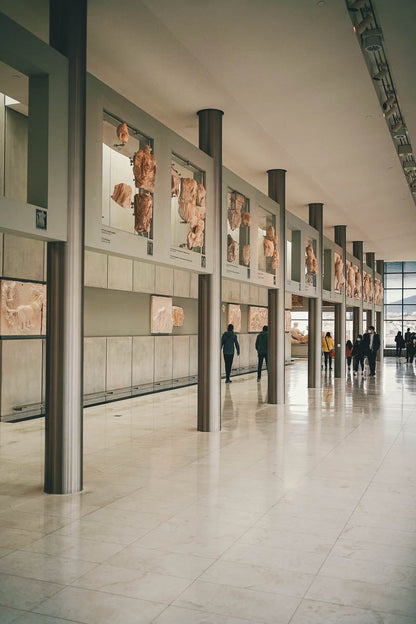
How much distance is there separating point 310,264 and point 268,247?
4557 millimetres

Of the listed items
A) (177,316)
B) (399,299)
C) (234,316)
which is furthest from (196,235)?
(399,299)

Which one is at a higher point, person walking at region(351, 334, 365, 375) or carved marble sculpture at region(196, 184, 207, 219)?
carved marble sculpture at region(196, 184, 207, 219)

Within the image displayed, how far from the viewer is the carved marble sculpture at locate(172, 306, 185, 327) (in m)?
19.8

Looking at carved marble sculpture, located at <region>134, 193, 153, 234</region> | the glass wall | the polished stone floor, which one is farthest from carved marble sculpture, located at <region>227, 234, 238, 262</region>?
the glass wall

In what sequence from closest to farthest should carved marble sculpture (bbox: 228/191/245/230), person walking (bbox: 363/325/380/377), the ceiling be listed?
the ceiling → carved marble sculpture (bbox: 228/191/245/230) → person walking (bbox: 363/325/380/377)

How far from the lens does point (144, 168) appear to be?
9.27 m

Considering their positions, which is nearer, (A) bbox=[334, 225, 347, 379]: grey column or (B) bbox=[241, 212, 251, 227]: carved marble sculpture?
(B) bbox=[241, 212, 251, 227]: carved marble sculpture

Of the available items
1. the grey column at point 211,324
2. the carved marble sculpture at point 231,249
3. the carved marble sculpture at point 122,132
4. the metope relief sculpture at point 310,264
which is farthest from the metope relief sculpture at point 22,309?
the metope relief sculpture at point 310,264

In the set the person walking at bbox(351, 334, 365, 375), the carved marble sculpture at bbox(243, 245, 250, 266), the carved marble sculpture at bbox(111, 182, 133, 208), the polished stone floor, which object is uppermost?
the carved marble sculpture at bbox(111, 182, 133, 208)

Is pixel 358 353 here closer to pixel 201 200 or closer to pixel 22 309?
pixel 201 200

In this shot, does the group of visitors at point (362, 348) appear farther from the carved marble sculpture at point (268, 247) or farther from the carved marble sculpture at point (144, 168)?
the carved marble sculpture at point (144, 168)

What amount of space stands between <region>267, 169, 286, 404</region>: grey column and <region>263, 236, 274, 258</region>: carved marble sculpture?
0.72m

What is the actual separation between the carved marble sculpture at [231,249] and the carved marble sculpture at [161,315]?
5933 millimetres

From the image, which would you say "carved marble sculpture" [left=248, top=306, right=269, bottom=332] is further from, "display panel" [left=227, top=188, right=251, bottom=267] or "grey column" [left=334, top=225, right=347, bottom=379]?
"display panel" [left=227, top=188, right=251, bottom=267]
